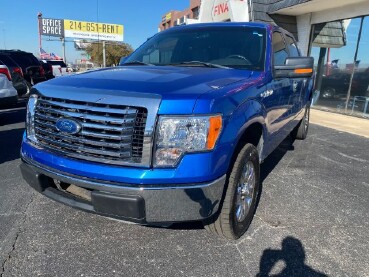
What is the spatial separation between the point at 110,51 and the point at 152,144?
5851 centimetres

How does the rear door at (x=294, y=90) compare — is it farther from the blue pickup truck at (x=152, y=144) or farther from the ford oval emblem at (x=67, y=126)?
the ford oval emblem at (x=67, y=126)

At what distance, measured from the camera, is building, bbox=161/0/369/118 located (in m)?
10.1

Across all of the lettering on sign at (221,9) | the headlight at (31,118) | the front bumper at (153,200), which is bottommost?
the front bumper at (153,200)

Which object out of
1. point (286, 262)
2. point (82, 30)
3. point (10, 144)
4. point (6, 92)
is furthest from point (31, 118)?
point (82, 30)

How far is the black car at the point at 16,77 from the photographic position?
9.95 meters

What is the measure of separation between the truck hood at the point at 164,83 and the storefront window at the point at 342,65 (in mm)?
8883

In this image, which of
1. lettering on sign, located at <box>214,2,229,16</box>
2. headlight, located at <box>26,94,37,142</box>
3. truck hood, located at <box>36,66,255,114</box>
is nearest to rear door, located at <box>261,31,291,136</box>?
truck hood, located at <box>36,66,255,114</box>

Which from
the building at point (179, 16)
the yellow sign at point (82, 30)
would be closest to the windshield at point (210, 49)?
the building at point (179, 16)

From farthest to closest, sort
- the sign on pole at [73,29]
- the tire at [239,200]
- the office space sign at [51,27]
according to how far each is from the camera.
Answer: the sign on pole at [73,29]
the office space sign at [51,27]
the tire at [239,200]

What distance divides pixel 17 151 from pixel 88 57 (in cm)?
6167

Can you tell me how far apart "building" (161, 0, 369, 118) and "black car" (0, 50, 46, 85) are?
25.6 feet

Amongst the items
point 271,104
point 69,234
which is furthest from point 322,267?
point 69,234

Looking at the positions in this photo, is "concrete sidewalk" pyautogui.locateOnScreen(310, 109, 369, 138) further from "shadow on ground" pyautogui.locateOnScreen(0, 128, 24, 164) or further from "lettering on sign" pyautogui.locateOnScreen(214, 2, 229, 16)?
"shadow on ground" pyautogui.locateOnScreen(0, 128, 24, 164)

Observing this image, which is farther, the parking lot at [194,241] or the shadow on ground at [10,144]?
the shadow on ground at [10,144]
